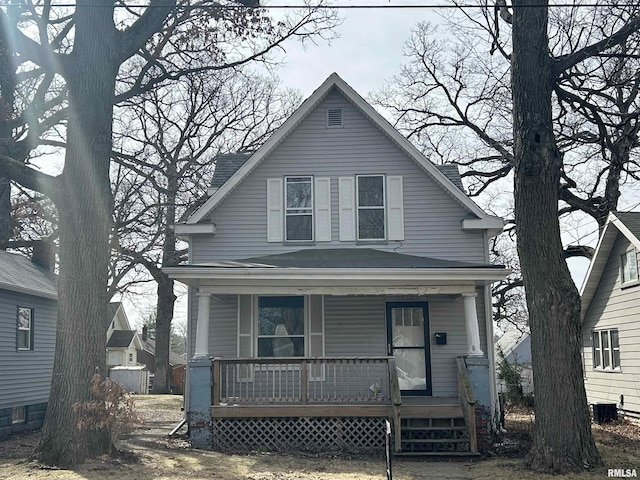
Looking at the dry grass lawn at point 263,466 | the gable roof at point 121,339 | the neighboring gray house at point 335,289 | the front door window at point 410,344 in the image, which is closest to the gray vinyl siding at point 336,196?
the neighboring gray house at point 335,289

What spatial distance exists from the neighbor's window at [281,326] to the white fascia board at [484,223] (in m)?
4.09

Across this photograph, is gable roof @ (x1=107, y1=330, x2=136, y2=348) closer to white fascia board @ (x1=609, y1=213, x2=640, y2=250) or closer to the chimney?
the chimney

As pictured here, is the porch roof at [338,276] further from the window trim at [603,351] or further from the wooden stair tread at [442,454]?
the window trim at [603,351]

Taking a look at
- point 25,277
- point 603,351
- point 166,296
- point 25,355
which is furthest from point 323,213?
point 166,296

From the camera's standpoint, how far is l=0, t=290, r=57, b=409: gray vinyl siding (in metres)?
16.1

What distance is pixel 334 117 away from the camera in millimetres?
16297

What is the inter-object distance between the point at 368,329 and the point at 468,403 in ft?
10.9

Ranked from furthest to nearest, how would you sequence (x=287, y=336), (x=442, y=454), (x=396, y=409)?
(x=287, y=336)
(x=396, y=409)
(x=442, y=454)

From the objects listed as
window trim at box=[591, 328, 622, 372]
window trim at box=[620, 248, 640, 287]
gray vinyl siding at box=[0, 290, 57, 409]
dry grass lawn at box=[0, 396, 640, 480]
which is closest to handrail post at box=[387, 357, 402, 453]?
dry grass lawn at box=[0, 396, 640, 480]

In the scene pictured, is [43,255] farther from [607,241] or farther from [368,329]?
[607,241]

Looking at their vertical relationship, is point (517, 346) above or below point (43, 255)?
below

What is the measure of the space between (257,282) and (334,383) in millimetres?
2531

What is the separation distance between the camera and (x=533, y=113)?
11172 mm

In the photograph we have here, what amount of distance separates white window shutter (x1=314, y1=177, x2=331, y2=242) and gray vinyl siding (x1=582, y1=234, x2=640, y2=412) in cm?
848
